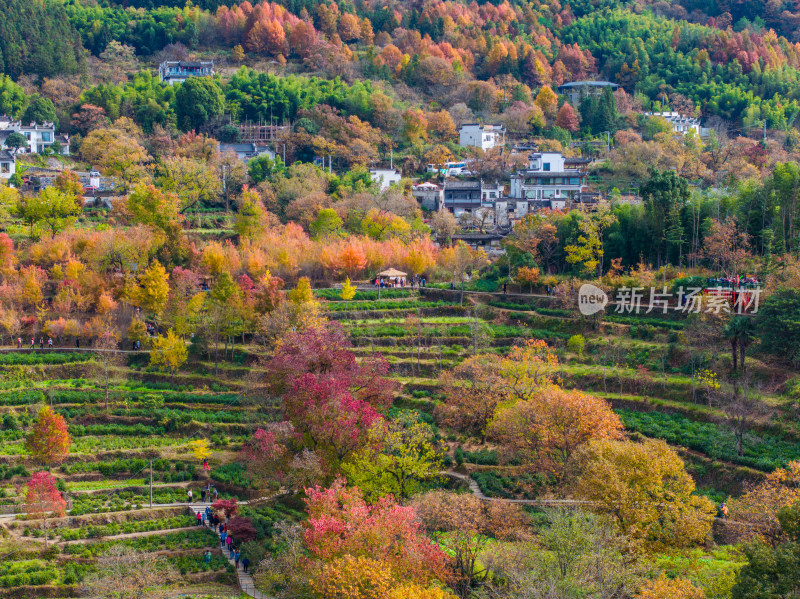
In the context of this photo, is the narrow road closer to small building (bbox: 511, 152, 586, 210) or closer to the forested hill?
small building (bbox: 511, 152, 586, 210)

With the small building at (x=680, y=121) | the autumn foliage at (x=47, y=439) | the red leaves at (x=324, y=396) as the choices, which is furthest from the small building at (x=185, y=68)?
the autumn foliage at (x=47, y=439)

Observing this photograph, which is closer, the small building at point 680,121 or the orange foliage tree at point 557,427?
the orange foliage tree at point 557,427

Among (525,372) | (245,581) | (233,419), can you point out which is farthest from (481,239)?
(245,581)

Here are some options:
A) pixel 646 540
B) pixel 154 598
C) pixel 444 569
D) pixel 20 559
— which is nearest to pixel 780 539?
pixel 646 540

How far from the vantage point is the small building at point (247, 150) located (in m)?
76.7

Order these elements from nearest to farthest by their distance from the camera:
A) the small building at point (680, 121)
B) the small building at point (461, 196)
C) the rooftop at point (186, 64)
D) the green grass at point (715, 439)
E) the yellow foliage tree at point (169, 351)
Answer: the green grass at point (715, 439), the yellow foliage tree at point (169, 351), the small building at point (461, 196), the small building at point (680, 121), the rooftop at point (186, 64)

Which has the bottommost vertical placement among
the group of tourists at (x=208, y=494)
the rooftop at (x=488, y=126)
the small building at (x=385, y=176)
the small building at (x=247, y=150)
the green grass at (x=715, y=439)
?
the group of tourists at (x=208, y=494)

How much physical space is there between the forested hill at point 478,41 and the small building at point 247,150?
24.9m

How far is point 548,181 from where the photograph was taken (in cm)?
6956

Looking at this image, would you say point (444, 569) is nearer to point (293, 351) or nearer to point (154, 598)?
point (154, 598)

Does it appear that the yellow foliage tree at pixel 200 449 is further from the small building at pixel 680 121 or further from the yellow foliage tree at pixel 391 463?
the small building at pixel 680 121

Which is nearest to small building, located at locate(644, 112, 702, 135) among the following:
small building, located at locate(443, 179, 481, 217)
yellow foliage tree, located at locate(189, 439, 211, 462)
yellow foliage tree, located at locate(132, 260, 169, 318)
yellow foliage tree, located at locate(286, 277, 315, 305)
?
small building, located at locate(443, 179, 481, 217)

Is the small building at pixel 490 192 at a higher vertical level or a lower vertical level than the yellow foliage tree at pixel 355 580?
higher

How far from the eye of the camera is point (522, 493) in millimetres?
33312
